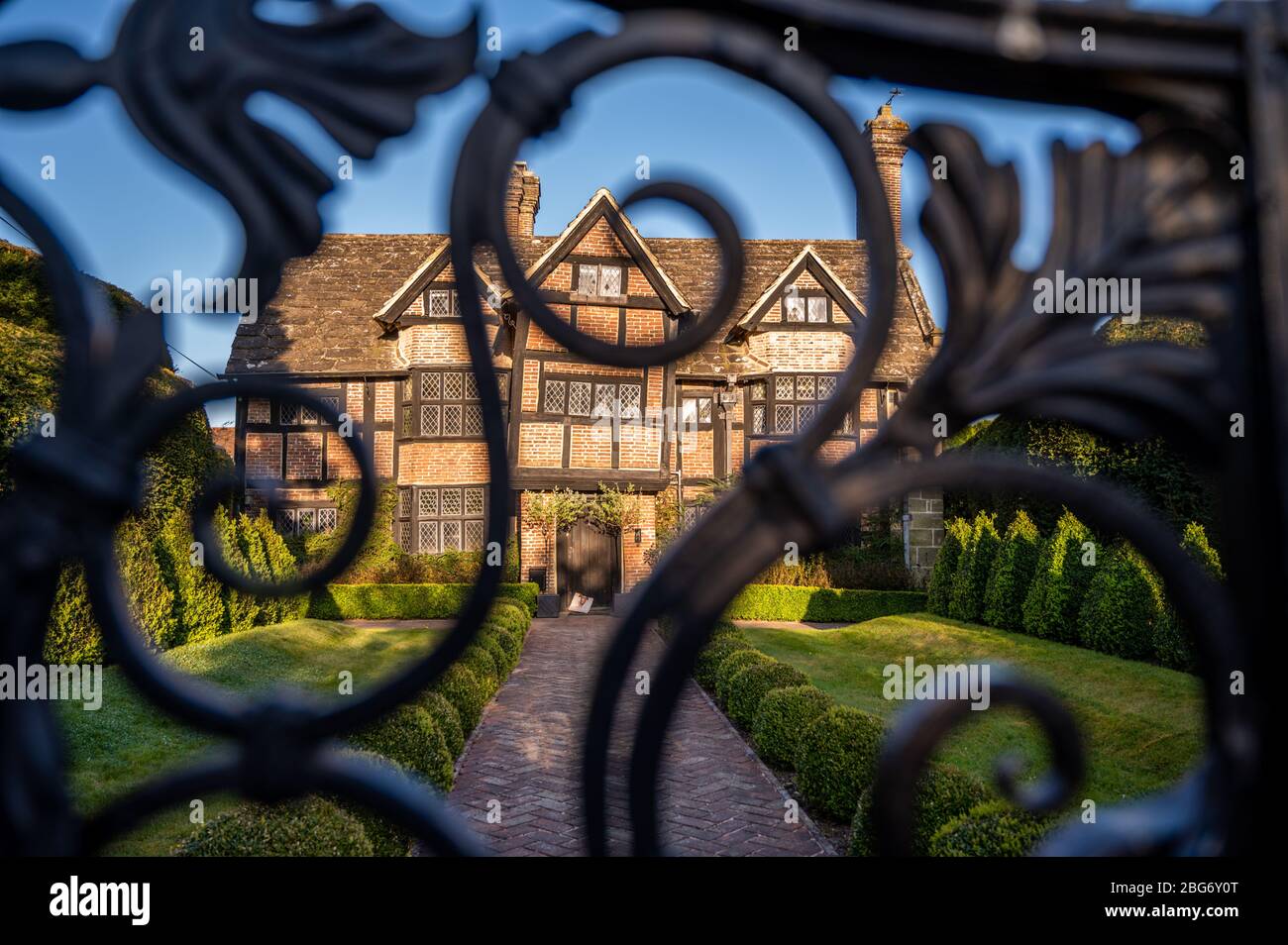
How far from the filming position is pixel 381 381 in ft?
68.7

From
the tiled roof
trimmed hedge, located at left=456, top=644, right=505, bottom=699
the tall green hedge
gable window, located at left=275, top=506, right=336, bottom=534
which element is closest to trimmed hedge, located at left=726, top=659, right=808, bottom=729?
trimmed hedge, located at left=456, top=644, right=505, bottom=699

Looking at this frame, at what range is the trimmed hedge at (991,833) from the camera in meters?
3.20

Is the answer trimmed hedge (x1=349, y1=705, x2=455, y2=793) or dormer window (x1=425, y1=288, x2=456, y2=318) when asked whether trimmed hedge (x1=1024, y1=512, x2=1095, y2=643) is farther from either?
dormer window (x1=425, y1=288, x2=456, y2=318)

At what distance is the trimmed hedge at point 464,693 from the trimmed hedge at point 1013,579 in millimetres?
9062

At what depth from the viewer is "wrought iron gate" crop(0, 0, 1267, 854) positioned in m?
0.78

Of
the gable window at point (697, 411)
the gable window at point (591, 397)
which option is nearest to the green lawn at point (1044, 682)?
the gable window at point (591, 397)

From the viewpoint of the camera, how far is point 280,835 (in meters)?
3.20

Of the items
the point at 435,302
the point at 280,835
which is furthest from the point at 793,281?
the point at 280,835

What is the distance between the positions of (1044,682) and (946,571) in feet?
47.9

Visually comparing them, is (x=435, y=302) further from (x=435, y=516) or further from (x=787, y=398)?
(x=787, y=398)

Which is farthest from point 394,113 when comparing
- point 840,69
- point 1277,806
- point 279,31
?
point 1277,806

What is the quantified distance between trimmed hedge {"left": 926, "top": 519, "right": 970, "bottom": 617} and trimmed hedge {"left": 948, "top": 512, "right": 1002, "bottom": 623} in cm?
58
